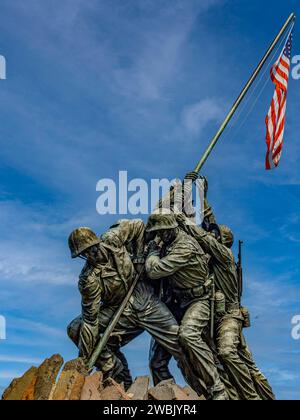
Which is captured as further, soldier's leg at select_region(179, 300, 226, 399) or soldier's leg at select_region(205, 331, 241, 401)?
soldier's leg at select_region(205, 331, 241, 401)

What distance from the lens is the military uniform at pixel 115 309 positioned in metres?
11.2

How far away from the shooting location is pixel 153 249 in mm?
11961

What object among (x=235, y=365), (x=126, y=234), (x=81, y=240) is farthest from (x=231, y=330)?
(x=81, y=240)

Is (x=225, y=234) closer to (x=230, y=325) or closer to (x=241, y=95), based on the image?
(x=230, y=325)

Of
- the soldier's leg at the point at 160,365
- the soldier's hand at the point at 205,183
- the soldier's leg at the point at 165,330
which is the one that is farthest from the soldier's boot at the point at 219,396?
the soldier's hand at the point at 205,183

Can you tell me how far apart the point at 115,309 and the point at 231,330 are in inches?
83.4

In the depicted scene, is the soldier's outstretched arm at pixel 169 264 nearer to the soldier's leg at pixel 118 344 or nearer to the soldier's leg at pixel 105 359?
the soldier's leg at pixel 118 344

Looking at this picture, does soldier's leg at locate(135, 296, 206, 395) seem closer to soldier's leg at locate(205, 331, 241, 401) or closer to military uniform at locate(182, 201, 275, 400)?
soldier's leg at locate(205, 331, 241, 401)

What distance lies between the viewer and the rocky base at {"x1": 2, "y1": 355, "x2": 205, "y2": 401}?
9.04 meters

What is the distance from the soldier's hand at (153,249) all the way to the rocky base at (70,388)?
7.92 feet

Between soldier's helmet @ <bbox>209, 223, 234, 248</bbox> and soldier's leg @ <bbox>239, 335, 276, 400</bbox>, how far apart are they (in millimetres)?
1851

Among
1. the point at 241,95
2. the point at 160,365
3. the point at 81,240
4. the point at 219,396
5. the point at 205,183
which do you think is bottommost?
the point at 219,396

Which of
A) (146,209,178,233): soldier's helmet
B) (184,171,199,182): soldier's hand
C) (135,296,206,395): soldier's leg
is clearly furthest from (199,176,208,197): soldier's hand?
(135,296,206,395): soldier's leg
